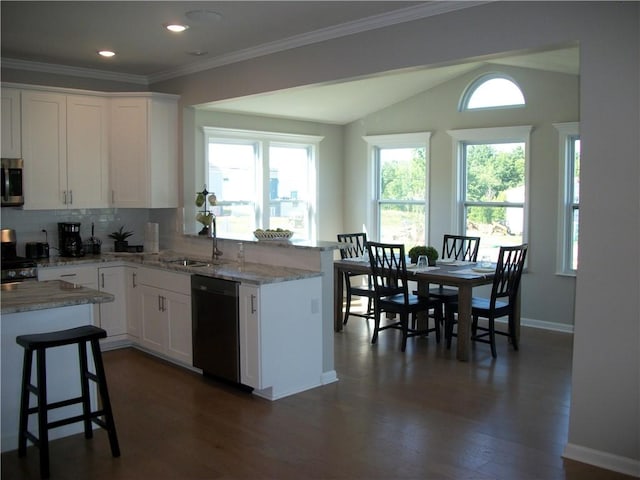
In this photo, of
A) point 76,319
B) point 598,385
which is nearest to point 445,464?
point 598,385

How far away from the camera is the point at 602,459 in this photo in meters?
3.31

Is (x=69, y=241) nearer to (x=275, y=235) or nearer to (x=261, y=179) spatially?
(x=275, y=235)

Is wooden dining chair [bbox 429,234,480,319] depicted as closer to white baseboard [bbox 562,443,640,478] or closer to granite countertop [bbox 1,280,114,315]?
white baseboard [bbox 562,443,640,478]

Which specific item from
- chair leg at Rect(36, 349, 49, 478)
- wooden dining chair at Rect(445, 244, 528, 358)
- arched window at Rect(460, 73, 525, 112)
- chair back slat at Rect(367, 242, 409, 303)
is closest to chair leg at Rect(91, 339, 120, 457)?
chair leg at Rect(36, 349, 49, 478)

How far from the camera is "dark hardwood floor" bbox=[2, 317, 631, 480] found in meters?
3.35

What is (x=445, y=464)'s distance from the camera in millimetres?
3412

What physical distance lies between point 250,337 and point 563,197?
3988mm

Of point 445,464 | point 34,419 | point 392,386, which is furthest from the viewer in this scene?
point 392,386

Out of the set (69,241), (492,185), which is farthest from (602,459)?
(69,241)

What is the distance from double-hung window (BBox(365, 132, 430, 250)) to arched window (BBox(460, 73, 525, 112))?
0.66 metres

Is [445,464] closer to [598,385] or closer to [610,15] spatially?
[598,385]

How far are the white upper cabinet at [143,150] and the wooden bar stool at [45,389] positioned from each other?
268 centimetres

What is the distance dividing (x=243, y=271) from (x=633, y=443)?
2.82m

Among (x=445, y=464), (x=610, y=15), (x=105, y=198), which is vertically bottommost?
(x=445, y=464)
